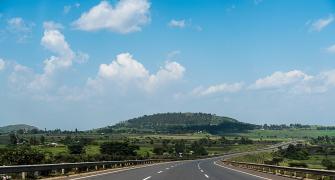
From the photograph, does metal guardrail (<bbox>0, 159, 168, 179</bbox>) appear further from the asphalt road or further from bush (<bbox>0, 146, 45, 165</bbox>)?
bush (<bbox>0, 146, 45, 165</bbox>)

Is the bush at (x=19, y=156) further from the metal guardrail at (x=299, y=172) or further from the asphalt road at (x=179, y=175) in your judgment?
the metal guardrail at (x=299, y=172)

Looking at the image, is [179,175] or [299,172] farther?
[299,172]

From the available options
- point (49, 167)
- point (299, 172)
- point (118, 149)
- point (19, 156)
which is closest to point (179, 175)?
point (299, 172)

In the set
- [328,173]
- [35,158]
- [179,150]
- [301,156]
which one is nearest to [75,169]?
[35,158]

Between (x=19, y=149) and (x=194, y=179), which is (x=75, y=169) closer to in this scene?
(x=19, y=149)

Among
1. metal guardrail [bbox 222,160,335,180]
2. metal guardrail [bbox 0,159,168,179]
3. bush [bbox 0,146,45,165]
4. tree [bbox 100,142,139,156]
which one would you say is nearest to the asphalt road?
metal guardrail [bbox 222,160,335,180]

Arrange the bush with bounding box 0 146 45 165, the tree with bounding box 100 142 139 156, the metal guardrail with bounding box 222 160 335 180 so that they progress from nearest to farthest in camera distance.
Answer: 1. the metal guardrail with bounding box 222 160 335 180
2. the bush with bounding box 0 146 45 165
3. the tree with bounding box 100 142 139 156

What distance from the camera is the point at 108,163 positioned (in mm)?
47812

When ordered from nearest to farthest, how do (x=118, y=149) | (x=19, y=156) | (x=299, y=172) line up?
(x=299, y=172), (x=19, y=156), (x=118, y=149)

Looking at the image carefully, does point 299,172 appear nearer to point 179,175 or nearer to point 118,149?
point 179,175

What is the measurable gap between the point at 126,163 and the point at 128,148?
7822 cm

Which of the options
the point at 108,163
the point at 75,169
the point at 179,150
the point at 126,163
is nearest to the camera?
the point at 75,169

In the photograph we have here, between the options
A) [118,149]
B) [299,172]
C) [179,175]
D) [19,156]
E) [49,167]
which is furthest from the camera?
[118,149]

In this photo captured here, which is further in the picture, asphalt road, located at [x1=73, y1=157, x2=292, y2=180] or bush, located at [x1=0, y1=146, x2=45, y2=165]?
bush, located at [x1=0, y1=146, x2=45, y2=165]
